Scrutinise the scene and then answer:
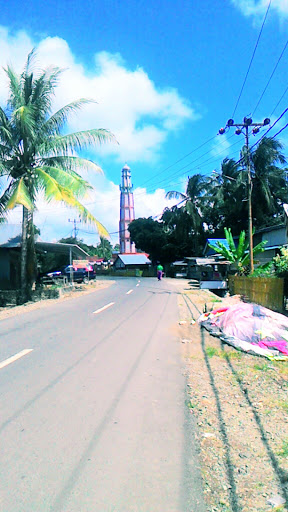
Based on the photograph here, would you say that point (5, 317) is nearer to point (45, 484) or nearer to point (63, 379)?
point (63, 379)

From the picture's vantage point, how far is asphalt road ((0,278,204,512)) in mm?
3277

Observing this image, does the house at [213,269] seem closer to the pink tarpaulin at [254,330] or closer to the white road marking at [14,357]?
the pink tarpaulin at [254,330]

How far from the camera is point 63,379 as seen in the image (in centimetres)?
631

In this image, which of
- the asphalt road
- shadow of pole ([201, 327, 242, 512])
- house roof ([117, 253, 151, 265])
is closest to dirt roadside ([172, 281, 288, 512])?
shadow of pole ([201, 327, 242, 512])

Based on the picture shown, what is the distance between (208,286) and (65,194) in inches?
632

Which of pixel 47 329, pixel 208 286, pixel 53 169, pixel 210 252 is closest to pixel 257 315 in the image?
pixel 47 329

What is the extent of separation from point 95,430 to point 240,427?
165 centimetres

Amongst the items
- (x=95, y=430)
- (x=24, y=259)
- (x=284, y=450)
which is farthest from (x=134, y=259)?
(x=284, y=450)

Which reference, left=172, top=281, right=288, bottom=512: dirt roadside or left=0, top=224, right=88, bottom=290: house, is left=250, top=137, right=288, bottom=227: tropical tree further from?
left=172, top=281, right=288, bottom=512: dirt roadside

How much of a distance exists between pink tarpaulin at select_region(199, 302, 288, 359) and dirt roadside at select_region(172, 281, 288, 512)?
577 mm

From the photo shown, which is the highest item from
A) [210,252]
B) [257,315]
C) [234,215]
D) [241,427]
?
[234,215]

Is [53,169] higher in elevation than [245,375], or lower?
higher

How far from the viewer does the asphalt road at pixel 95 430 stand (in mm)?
3277

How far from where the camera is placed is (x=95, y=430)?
447 centimetres
